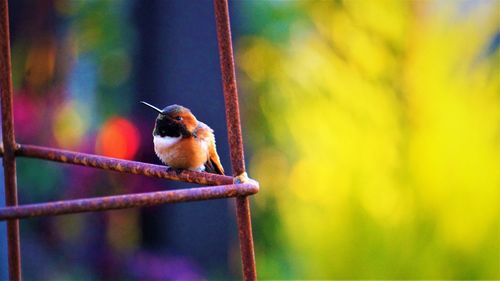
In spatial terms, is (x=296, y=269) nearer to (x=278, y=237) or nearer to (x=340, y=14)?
(x=278, y=237)

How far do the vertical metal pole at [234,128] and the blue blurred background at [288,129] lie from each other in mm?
2338

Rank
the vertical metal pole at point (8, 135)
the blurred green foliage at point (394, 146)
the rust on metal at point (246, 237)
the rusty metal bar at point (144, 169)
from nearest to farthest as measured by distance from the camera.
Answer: the rust on metal at point (246, 237), the rusty metal bar at point (144, 169), the vertical metal pole at point (8, 135), the blurred green foliage at point (394, 146)

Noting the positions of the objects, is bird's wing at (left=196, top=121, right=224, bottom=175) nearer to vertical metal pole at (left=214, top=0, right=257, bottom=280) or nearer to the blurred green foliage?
vertical metal pole at (left=214, top=0, right=257, bottom=280)

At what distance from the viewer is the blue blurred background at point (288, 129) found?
364 cm

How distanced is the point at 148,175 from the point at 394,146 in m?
2.46

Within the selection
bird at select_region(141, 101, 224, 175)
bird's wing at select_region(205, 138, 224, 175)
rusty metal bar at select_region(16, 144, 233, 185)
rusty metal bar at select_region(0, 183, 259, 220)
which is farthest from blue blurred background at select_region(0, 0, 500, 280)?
rusty metal bar at select_region(0, 183, 259, 220)

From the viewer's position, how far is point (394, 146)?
380 centimetres

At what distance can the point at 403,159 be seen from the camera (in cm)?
380

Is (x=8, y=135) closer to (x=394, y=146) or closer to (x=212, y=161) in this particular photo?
(x=212, y=161)

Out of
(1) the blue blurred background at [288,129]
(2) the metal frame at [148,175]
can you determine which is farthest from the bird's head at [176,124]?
(1) the blue blurred background at [288,129]

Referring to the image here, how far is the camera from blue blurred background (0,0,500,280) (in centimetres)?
364

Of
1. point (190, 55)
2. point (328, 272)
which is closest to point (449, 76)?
point (328, 272)

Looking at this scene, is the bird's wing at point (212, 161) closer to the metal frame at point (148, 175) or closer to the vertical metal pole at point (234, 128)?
the metal frame at point (148, 175)

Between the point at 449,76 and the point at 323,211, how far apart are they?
2.95ft
